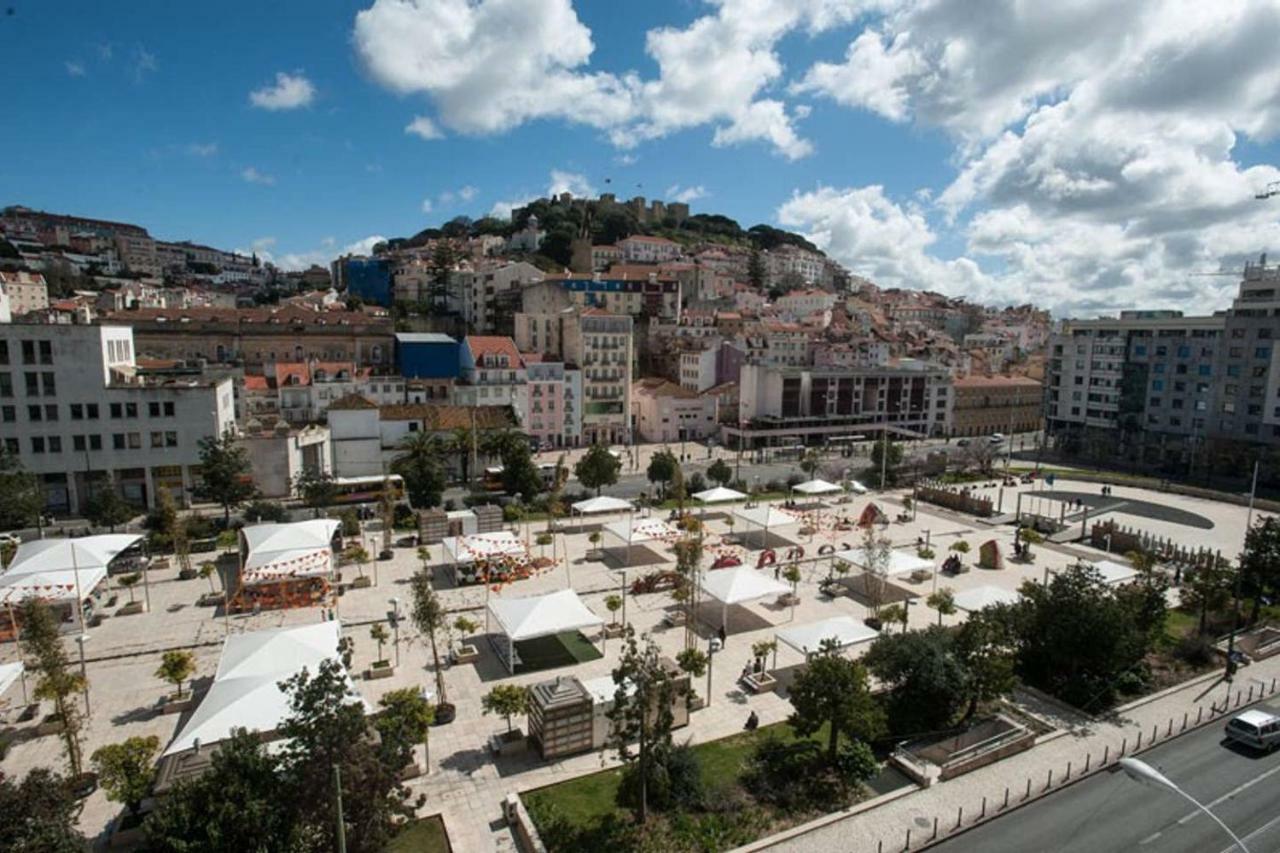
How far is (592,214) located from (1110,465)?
11023 cm

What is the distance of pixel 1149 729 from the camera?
794 inches

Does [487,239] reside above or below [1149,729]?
above

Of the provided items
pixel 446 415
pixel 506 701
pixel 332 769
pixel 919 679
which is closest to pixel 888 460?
pixel 446 415

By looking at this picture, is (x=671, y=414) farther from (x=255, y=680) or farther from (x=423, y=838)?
(x=423, y=838)

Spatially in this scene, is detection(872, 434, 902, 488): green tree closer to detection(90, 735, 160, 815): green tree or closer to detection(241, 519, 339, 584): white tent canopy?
detection(241, 519, 339, 584): white tent canopy

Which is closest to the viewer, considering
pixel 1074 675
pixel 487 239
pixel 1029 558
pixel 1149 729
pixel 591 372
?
pixel 1149 729

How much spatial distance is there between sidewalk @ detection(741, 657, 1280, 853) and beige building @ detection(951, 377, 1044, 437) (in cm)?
6603

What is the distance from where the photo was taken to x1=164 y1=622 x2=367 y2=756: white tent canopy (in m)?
16.2

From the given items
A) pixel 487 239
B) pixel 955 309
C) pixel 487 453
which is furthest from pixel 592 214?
pixel 487 453

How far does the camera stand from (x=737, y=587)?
26.6 m

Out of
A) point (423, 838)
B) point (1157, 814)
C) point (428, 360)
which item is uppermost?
point (428, 360)

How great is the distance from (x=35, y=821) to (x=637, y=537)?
80.7ft

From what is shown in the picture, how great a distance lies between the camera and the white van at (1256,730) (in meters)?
19.1

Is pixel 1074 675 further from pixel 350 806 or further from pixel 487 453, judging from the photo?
pixel 487 453
